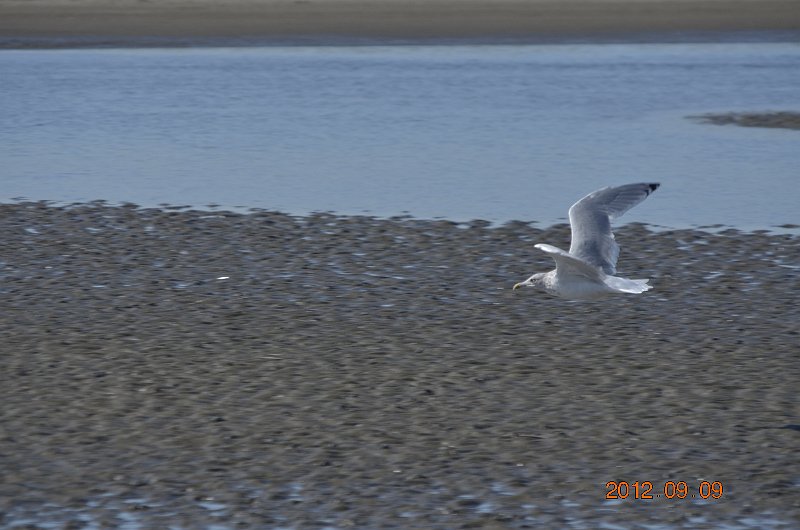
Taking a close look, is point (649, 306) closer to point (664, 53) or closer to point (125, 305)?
point (125, 305)

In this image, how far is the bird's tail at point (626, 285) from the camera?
10.1 metres

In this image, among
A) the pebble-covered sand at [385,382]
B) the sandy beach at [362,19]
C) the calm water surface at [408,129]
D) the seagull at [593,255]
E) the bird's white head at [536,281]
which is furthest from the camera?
the sandy beach at [362,19]

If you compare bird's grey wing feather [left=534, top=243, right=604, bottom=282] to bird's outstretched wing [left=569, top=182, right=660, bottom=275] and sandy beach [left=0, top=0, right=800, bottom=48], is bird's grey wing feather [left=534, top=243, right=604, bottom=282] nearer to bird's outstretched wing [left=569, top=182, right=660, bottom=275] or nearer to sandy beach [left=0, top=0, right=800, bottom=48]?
bird's outstretched wing [left=569, top=182, right=660, bottom=275]

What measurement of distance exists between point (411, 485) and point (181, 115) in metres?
21.3

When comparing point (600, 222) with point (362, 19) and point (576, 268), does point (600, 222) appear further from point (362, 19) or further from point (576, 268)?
point (362, 19)

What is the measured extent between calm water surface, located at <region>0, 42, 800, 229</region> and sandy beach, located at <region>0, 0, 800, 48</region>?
98.1 inches

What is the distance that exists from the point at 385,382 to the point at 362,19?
38845mm

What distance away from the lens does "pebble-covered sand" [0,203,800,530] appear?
27.0 ft

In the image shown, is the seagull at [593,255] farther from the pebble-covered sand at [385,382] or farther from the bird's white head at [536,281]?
the pebble-covered sand at [385,382]

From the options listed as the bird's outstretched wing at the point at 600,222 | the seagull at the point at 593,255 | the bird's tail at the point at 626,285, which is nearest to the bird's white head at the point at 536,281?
the seagull at the point at 593,255

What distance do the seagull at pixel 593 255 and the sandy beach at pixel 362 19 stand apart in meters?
32.6

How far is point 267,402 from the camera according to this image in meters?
9.98

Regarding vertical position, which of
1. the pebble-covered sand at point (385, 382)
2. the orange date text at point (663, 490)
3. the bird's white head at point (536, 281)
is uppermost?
the bird's white head at point (536, 281)

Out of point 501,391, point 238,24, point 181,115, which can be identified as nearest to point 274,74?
point 181,115
